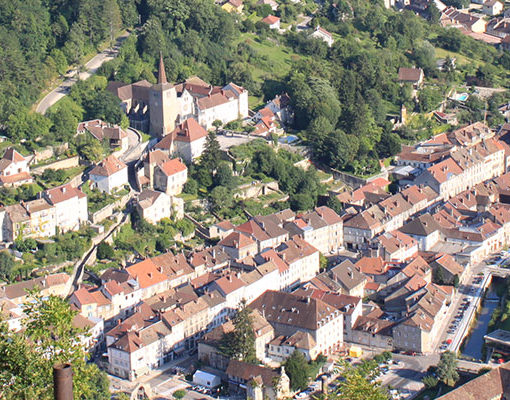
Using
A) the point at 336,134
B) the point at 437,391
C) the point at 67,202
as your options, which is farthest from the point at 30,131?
the point at 437,391

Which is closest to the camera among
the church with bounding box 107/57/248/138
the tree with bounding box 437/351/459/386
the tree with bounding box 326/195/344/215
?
the tree with bounding box 437/351/459/386

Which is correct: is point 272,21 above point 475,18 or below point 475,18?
above

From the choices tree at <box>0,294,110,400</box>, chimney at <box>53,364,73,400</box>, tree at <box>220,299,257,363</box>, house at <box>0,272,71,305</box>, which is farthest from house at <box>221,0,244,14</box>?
chimney at <box>53,364,73,400</box>

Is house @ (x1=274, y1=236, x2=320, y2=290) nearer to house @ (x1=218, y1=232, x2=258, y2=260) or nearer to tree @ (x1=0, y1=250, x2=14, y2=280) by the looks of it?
house @ (x1=218, y1=232, x2=258, y2=260)

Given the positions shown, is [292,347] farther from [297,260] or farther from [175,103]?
[175,103]

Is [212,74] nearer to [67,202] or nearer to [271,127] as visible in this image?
[271,127]

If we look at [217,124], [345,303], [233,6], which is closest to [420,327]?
[345,303]
